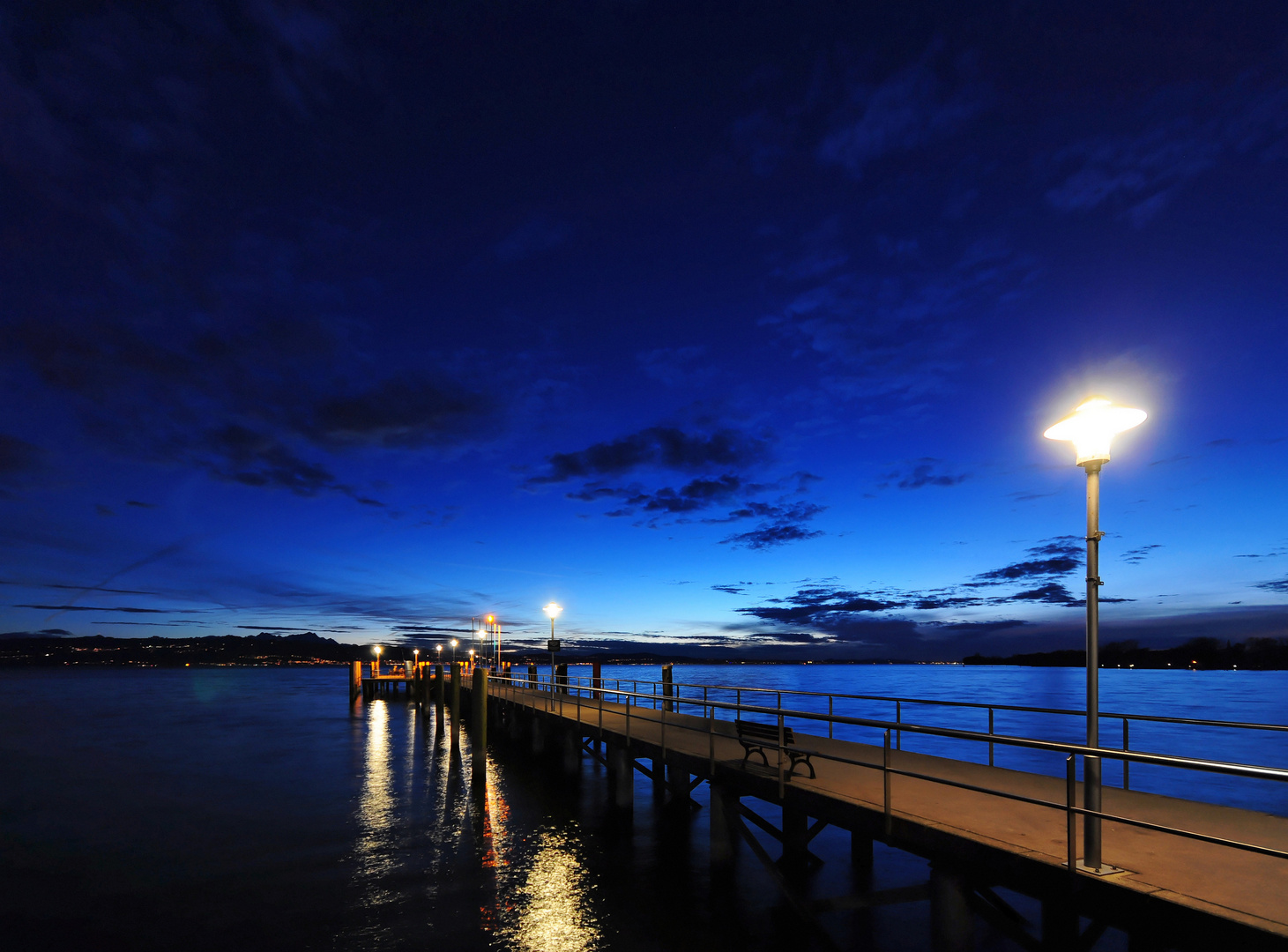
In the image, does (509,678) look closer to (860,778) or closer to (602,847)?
(602,847)

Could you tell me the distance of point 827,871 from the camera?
563 inches

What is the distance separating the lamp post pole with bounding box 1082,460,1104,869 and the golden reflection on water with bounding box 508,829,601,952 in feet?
24.8

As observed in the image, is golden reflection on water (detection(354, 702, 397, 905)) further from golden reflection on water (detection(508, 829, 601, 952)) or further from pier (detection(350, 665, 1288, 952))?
pier (detection(350, 665, 1288, 952))

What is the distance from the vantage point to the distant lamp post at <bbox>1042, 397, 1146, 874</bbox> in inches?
246

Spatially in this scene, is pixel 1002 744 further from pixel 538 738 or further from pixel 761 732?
pixel 538 738

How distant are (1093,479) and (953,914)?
473 centimetres

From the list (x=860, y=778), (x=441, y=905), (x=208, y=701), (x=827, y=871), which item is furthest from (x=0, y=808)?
(x=208, y=701)

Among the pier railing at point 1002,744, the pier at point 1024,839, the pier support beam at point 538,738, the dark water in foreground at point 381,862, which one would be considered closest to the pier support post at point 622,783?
the dark water in foreground at point 381,862

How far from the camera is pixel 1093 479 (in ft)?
22.7

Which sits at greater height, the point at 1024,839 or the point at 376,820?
the point at 1024,839

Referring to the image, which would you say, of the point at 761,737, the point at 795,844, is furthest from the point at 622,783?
the point at 761,737

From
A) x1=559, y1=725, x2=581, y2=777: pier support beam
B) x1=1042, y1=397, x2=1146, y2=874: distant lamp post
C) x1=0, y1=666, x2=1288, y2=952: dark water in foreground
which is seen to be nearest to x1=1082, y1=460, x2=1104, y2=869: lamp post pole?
x1=1042, y1=397, x2=1146, y2=874: distant lamp post

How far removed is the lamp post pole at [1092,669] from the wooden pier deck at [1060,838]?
30 cm

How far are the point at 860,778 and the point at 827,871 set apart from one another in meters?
4.89
